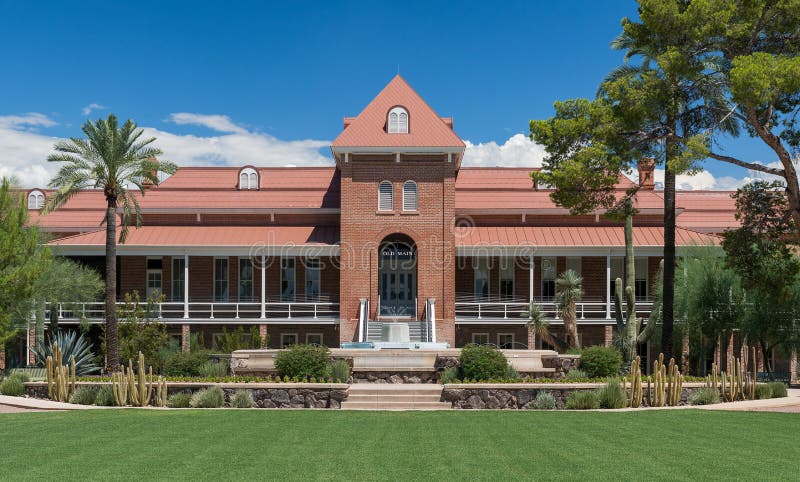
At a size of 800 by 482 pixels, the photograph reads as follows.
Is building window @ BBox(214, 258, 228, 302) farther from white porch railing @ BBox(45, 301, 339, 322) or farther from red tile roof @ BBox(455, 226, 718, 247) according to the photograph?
red tile roof @ BBox(455, 226, 718, 247)

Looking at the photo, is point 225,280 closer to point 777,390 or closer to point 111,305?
point 111,305

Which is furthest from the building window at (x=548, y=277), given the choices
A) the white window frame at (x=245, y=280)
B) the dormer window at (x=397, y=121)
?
the white window frame at (x=245, y=280)

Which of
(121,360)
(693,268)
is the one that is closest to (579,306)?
(693,268)

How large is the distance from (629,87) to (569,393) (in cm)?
811

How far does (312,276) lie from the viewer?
3534 cm

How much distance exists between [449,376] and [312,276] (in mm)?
13894

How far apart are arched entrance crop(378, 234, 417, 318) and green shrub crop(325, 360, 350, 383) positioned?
1159 cm

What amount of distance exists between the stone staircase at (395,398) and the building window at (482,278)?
45.7ft

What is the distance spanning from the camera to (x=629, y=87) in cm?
2139

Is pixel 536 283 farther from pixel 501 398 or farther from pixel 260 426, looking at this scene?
pixel 260 426

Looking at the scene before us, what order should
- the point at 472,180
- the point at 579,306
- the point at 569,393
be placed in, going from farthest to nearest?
the point at 472,180
the point at 579,306
the point at 569,393

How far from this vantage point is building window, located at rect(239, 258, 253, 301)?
3544 centimetres

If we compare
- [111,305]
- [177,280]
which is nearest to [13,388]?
[111,305]

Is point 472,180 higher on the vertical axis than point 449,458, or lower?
higher
